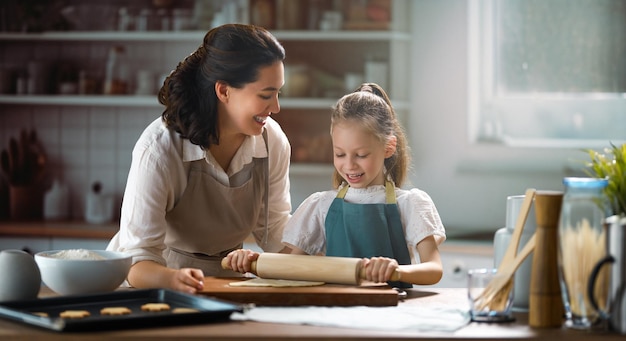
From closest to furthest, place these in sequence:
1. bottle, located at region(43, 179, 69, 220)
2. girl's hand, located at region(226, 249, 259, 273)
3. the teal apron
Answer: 1. girl's hand, located at region(226, 249, 259, 273)
2. the teal apron
3. bottle, located at region(43, 179, 69, 220)

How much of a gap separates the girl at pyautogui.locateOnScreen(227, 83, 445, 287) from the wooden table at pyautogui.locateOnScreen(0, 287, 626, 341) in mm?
487

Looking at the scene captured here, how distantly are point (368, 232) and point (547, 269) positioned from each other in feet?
1.95

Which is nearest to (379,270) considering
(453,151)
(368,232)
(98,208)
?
(368,232)

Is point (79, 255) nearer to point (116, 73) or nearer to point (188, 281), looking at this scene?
point (188, 281)

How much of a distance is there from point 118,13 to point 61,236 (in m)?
1.15

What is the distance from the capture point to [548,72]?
14.1 ft

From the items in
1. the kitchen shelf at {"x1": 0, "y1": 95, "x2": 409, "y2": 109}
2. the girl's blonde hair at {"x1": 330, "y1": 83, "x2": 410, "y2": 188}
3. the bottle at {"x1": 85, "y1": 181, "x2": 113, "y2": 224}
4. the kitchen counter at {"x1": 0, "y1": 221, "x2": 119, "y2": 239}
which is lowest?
the kitchen counter at {"x1": 0, "y1": 221, "x2": 119, "y2": 239}

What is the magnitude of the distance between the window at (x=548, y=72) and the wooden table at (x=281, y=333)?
8.93 ft

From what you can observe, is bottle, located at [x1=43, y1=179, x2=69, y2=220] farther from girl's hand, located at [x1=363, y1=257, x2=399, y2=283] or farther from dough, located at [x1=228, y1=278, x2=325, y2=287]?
girl's hand, located at [x1=363, y1=257, x2=399, y2=283]

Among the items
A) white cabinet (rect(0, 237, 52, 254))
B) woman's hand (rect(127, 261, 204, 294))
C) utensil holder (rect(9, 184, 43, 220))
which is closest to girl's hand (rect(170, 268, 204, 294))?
woman's hand (rect(127, 261, 204, 294))

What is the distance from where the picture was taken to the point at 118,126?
4.77 meters

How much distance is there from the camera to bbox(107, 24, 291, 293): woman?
2324 millimetres

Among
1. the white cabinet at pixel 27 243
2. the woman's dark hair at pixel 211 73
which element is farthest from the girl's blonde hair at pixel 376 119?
the white cabinet at pixel 27 243

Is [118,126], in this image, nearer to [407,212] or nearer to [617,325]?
[407,212]
